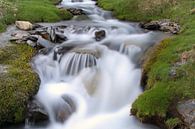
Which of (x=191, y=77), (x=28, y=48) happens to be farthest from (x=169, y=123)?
(x=28, y=48)

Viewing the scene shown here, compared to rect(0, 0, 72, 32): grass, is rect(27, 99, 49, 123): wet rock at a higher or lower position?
lower

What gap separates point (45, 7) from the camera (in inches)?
1115

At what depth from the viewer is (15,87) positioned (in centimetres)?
1474

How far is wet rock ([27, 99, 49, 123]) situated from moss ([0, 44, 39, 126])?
246mm

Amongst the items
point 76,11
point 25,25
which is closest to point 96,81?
point 25,25

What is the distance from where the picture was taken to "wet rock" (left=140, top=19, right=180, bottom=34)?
22266 millimetres

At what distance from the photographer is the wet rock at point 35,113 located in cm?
1445

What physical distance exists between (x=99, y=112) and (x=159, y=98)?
8.26 ft

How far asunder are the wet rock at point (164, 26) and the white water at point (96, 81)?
2.07m

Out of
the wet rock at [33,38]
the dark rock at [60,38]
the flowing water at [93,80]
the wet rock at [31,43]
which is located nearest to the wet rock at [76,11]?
the flowing water at [93,80]

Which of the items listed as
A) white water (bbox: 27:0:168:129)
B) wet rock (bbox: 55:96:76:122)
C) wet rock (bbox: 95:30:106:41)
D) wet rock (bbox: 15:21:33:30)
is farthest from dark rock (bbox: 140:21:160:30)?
wet rock (bbox: 55:96:76:122)

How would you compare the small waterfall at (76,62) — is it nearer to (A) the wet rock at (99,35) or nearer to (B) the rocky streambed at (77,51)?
(B) the rocky streambed at (77,51)

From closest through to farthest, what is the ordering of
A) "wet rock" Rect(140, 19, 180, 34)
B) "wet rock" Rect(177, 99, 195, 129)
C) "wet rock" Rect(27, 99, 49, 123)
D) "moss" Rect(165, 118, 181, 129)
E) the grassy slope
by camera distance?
"wet rock" Rect(177, 99, 195, 129) → "moss" Rect(165, 118, 181, 129) → the grassy slope → "wet rock" Rect(27, 99, 49, 123) → "wet rock" Rect(140, 19, 180, 34)

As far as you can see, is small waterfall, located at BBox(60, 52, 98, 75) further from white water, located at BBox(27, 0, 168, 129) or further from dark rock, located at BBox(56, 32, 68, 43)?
dark rock, located at BBox(56, 32, 68, 43)
